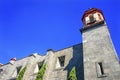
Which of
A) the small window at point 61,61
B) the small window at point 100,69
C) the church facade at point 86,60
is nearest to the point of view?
the small window at point 100,69

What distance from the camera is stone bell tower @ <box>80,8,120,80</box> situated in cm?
1439

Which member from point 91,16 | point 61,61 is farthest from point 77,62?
point 91,16

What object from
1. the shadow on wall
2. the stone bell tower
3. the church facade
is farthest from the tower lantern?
the shadow on wall

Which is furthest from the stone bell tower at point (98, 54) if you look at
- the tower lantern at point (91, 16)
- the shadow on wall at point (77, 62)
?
the shadow on wall at point (77, 62)

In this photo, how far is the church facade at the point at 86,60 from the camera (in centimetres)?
1492

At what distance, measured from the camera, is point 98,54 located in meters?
16.3

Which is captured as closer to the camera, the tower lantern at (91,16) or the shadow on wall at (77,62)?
the shadow on wall at (77,62)

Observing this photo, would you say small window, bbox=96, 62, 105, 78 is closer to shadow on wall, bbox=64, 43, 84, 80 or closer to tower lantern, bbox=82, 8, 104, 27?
shadow on wall, bbox=64, 43, 84, 80

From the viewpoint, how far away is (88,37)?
19.0 meters

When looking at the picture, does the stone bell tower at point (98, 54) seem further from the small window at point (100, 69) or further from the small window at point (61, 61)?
the small window at point (61, 61)

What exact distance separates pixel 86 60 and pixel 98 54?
1.48 m

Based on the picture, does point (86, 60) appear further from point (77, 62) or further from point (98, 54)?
point (77, 62)

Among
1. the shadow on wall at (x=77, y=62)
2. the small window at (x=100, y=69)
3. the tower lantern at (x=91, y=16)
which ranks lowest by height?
the small window at (x=100, y=69)

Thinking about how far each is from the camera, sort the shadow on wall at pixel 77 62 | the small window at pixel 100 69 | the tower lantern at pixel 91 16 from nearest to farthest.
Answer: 1. the small window at pixel 100 69
2. the shadow on wall at pixel 77 62
3. the tower lantern at pixel 91 16
